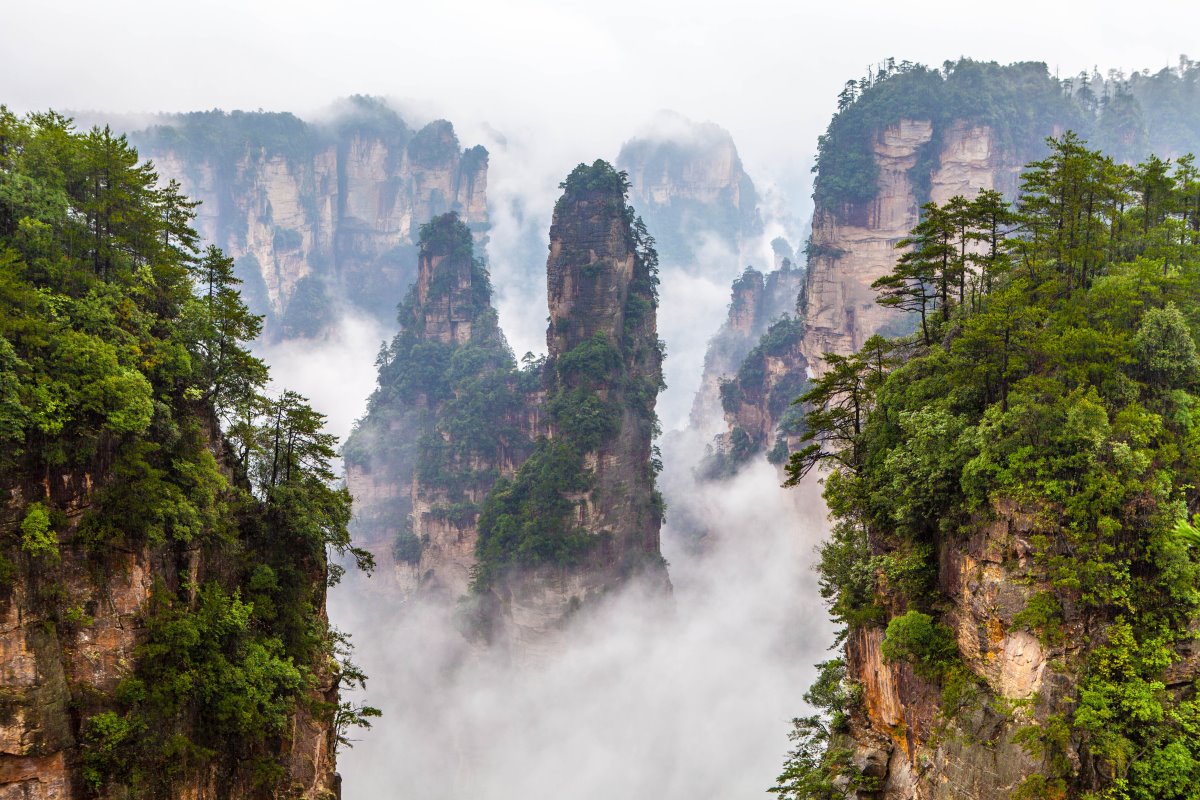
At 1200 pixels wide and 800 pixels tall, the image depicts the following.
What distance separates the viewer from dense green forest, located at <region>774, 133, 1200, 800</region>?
51.6 feet

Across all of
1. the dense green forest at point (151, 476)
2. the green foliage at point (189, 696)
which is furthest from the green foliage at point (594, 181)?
the green foliage at point (189, 696)

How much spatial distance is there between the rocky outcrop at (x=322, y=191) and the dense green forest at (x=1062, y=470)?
305ft

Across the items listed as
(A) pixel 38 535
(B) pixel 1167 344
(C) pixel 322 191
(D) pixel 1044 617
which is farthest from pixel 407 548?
(C) pixel 322 191

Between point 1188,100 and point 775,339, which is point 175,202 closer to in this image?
point 775,339

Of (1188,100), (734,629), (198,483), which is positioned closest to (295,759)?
(198,483)

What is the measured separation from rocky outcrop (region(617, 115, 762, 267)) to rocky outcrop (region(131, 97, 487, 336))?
43.0 m

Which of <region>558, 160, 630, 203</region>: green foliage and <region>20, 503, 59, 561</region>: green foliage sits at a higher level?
<region>558, 160, 630, 203</region>: green foliage

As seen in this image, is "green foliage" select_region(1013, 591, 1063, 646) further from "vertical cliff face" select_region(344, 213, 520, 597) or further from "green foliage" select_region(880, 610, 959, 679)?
"vertical cliff face" select_region(344, 213, 520, 597)

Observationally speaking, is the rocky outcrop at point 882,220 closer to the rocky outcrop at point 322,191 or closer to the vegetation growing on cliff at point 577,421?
the vegetation growing on cliff at point 577,421

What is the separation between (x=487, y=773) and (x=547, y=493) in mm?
17224

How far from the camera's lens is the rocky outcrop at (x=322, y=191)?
355 feet

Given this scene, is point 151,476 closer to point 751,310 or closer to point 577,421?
point 577,421

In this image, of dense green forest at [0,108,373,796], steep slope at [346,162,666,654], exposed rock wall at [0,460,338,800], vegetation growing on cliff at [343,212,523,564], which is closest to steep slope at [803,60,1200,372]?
steep slope at [346,162,666,654]

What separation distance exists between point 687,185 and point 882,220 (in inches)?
3425
